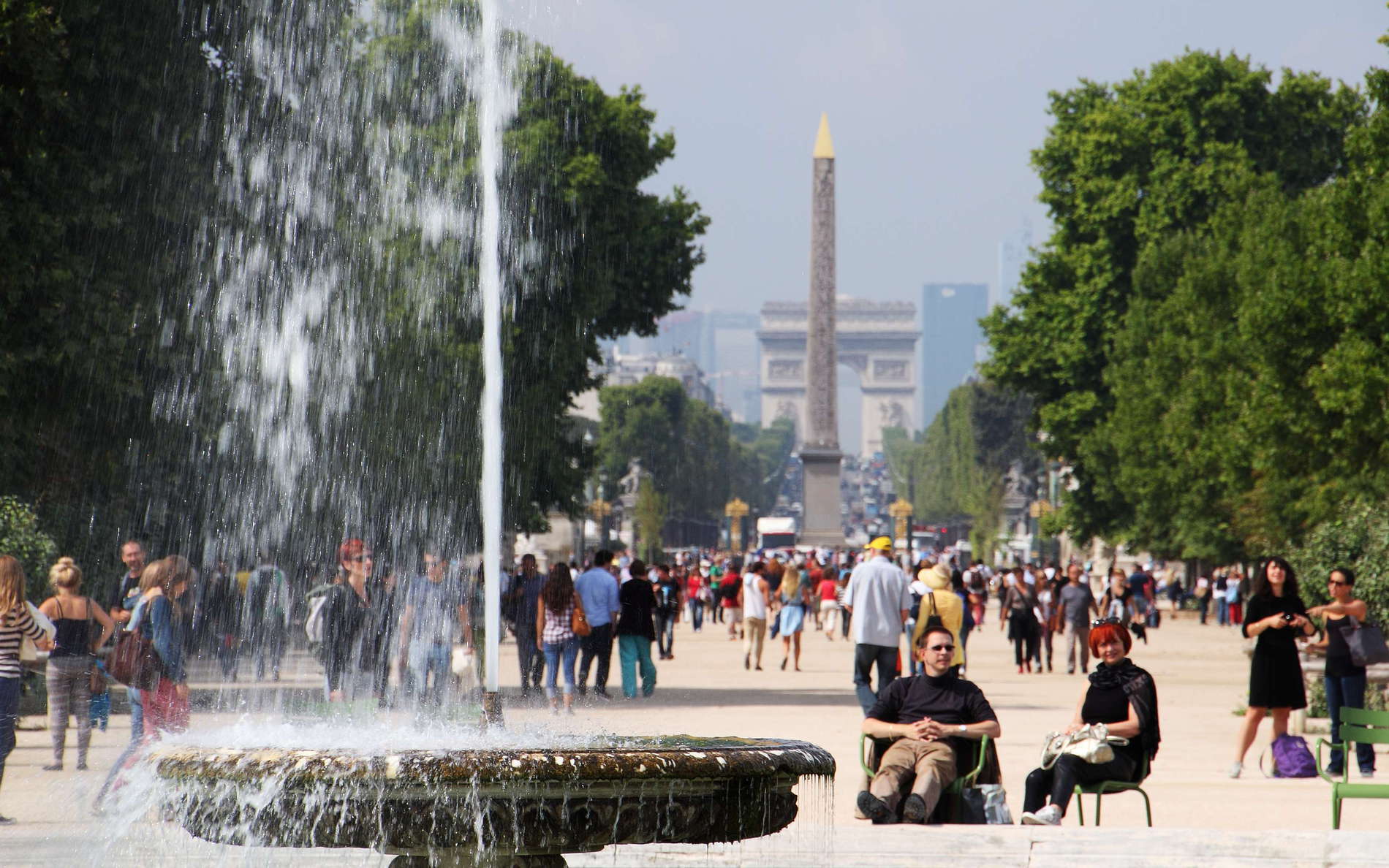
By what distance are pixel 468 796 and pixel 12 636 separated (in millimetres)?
6657

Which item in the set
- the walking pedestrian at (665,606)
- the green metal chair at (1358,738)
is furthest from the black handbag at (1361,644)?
the walking pedestrian at (665,606)

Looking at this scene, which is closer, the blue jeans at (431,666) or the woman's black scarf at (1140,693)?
the woman's black scarf at (1140,693)

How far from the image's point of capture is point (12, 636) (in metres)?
11.2

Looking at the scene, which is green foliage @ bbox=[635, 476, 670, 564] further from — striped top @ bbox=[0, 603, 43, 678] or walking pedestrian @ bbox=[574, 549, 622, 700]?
striped top @ bbox=[0, 603, 43, 678]

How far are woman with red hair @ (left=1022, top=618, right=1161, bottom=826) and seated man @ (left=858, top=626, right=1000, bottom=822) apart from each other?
55 centimetres

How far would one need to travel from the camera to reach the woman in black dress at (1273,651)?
13.2 meters

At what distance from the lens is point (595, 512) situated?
7944 centimetres

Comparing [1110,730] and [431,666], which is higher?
[1110,730]

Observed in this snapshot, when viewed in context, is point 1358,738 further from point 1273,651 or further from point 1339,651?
point 1339,651

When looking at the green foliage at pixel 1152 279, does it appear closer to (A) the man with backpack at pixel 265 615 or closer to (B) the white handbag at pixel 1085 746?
(A) the man with backpack at pixel 265 615

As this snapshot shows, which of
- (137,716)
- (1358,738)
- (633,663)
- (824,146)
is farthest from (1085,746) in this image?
(824,146)

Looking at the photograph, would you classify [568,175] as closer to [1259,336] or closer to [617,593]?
[1259,336]

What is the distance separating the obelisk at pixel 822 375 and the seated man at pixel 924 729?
67.8 meters

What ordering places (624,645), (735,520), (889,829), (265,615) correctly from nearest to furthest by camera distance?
1. (889,829)
2. (624,645)
3. (265,615)
4. (735,520)
